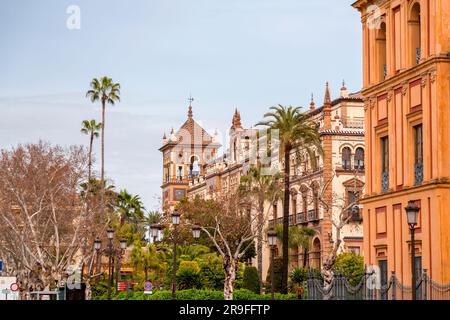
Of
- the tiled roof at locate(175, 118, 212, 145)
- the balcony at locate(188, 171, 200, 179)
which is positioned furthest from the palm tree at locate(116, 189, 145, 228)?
the tiled roof at locate(175, 118, 212, 145)

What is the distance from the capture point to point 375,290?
3619 centimetres

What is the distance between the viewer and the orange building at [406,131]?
3425 centimetres

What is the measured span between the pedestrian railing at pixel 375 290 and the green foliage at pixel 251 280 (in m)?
32.4

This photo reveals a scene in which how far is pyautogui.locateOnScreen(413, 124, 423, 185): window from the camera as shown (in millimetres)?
35625

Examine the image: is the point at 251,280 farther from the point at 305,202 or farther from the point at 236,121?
the point at 236,121

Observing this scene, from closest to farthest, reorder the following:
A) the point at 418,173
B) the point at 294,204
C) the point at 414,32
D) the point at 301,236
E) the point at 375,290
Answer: the point at 418,173 < the point at 375,290 < the point at 414,32 < the point at 301,236 < the point at 294,204

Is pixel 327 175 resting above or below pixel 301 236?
above

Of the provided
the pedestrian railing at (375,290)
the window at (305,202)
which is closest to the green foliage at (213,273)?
the window at (305,202)

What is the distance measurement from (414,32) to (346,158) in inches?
1749

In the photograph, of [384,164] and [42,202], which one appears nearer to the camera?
[384,164]

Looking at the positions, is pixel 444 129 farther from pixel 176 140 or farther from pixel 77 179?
pixel 176 140

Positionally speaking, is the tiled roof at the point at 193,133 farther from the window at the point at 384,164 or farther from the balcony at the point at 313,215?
the window at the point at 384,164

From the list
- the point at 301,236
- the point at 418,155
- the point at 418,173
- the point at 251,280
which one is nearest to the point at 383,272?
the point at 418,173
